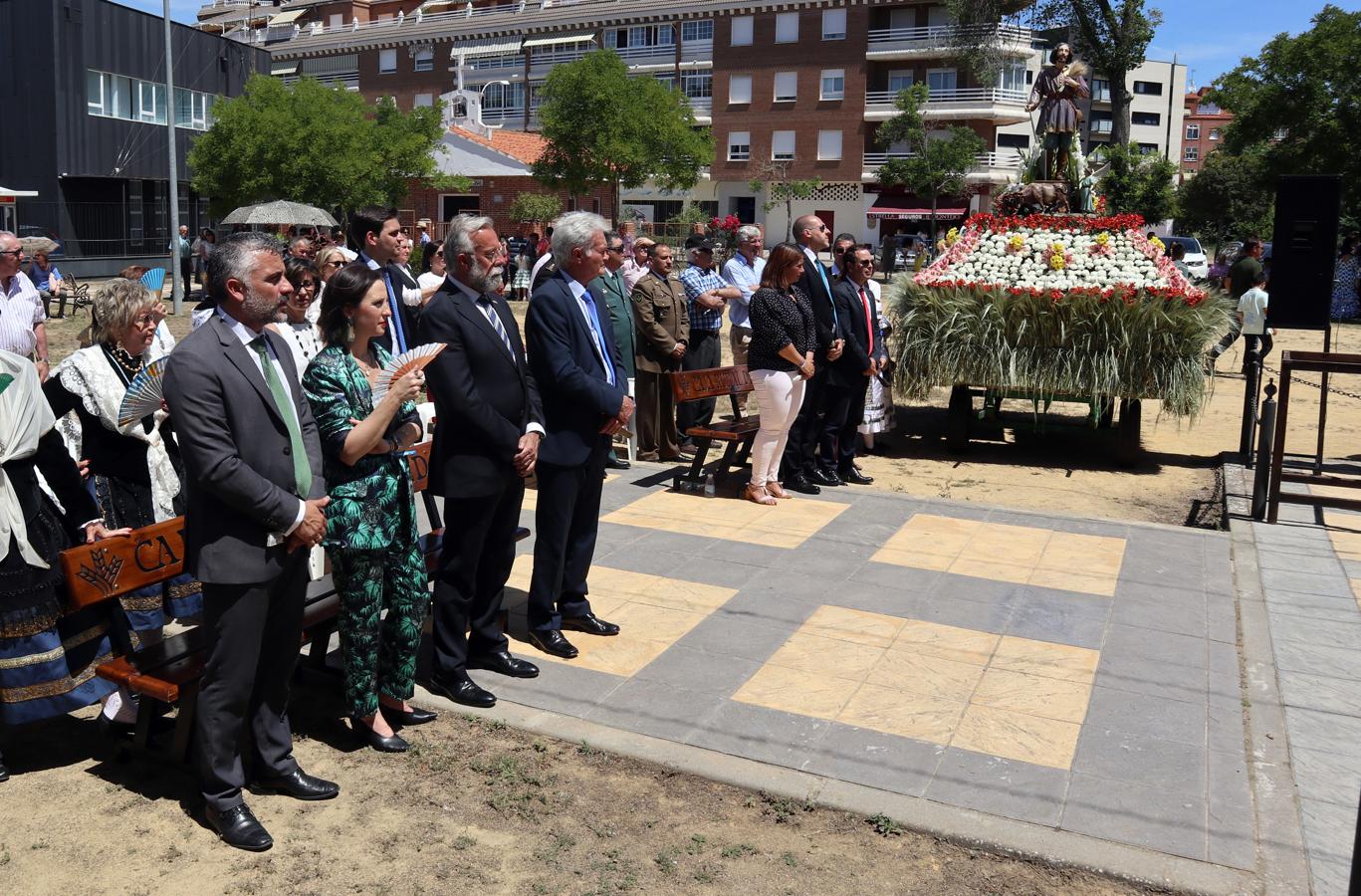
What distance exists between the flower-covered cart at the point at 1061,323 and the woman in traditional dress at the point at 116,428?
281 inches

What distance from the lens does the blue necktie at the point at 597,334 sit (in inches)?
217

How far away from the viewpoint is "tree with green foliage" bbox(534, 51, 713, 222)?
4122 cm

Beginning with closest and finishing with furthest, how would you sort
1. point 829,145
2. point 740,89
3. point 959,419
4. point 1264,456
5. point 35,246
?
point 1264,456, point 959,419, point 35,246, point 829,145, point 740,89

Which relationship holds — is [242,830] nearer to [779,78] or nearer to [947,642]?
[947,642]

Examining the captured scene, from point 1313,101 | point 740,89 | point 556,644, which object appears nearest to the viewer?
point 556,644

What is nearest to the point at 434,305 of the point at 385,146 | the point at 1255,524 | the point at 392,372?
the point at 392,372

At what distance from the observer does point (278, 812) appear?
13.7 feet

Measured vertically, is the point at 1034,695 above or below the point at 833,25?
below

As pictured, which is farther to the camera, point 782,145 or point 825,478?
point 782,145

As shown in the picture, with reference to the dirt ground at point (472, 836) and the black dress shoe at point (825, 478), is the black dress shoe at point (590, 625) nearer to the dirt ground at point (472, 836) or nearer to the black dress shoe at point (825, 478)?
the dirt ground at point (472, 836)

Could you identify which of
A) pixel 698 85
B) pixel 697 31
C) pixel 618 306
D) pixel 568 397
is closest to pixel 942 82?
pixel 698 85

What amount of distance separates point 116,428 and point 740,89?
55694 millimetres

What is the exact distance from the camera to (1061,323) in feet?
33.6

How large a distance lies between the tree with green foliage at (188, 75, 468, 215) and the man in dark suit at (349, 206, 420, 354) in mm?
27077
